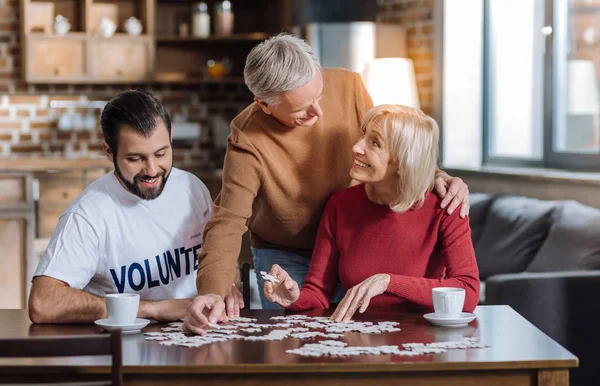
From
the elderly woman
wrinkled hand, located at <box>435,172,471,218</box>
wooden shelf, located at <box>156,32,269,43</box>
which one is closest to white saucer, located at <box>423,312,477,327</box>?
the elderly woman

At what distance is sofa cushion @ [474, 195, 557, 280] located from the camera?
4242 millimetres

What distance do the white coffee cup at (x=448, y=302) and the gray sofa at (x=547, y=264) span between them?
55.4 inches

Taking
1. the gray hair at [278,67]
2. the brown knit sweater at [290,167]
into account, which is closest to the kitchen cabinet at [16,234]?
the brown knit sweater at [290,167]

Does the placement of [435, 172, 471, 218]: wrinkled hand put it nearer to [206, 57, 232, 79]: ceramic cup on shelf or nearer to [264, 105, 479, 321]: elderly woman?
[264, 105, 479, 321]: elderly woman

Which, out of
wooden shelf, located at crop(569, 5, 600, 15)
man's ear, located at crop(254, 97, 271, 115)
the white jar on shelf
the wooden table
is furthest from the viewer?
the white jar on shelf


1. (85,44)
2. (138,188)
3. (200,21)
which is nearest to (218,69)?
(200,21)

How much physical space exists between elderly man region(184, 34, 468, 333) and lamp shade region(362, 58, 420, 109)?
8.49 ft

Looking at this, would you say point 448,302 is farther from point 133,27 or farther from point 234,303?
point 133,27

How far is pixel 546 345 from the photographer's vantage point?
6.25 feet

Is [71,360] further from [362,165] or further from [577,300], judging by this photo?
[577,300]

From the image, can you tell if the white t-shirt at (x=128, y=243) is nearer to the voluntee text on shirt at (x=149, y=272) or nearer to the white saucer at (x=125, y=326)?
the voluntee text on shirt at (x=149, y=272)

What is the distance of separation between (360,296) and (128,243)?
0.64 metres

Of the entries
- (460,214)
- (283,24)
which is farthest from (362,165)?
(283,24)

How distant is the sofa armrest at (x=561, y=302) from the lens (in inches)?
137
